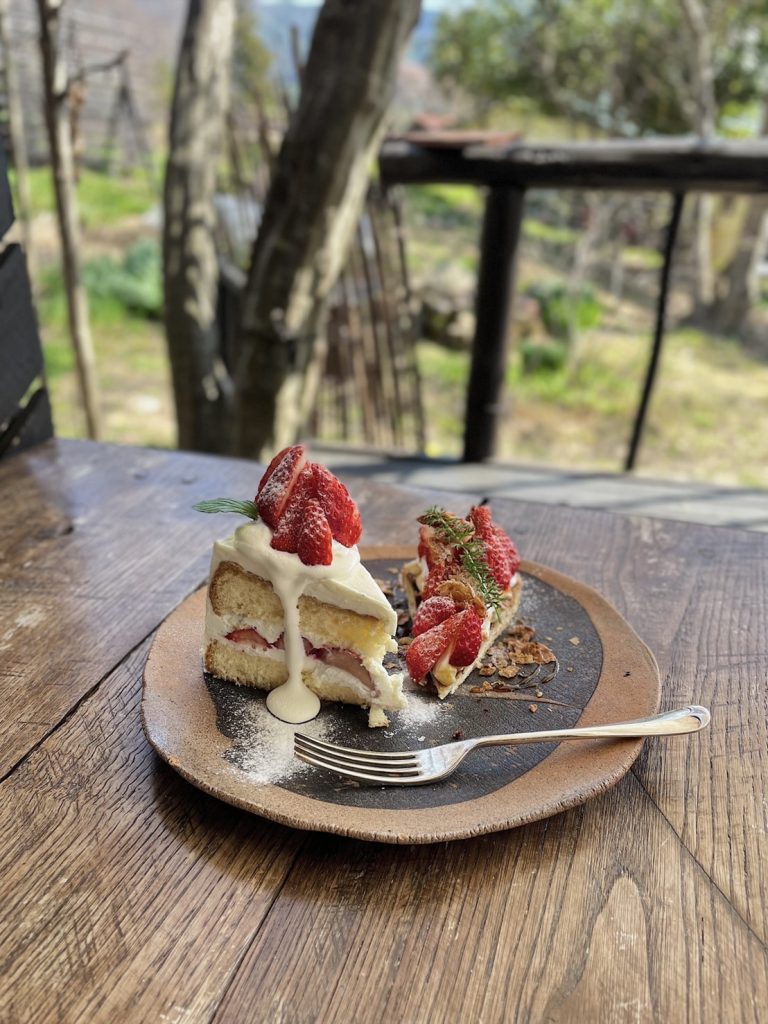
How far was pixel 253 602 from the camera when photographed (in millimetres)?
1146

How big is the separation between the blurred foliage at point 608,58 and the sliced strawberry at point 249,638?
791 cm

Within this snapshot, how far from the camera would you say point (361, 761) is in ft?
3.20

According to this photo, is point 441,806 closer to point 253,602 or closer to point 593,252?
point 253,602

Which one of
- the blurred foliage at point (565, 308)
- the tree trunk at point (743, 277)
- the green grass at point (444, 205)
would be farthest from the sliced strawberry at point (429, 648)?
the green grass at point (444, 205)

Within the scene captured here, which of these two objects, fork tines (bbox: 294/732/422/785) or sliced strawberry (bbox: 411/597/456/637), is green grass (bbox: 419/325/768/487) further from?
fork tines (bbox: 294/732/422/785)

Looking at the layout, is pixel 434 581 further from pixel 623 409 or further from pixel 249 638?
pixel 623 409

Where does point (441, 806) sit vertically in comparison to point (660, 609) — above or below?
above

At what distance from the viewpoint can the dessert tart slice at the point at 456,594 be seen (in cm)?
112

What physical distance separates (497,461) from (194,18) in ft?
6.78

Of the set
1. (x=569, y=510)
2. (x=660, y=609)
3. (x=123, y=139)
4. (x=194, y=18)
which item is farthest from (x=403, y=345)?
(x=123, y=139)

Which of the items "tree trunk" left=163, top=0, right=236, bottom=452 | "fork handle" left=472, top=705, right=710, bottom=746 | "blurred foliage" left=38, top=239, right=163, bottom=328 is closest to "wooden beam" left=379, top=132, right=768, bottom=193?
"tree trunk" left=163, top=0, right=236, bottom=452

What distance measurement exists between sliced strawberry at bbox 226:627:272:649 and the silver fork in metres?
0.16

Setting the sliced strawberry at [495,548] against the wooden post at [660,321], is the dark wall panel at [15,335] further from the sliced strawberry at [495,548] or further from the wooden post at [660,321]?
the wooden post at [660,321]

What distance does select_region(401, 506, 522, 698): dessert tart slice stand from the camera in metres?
1.12
